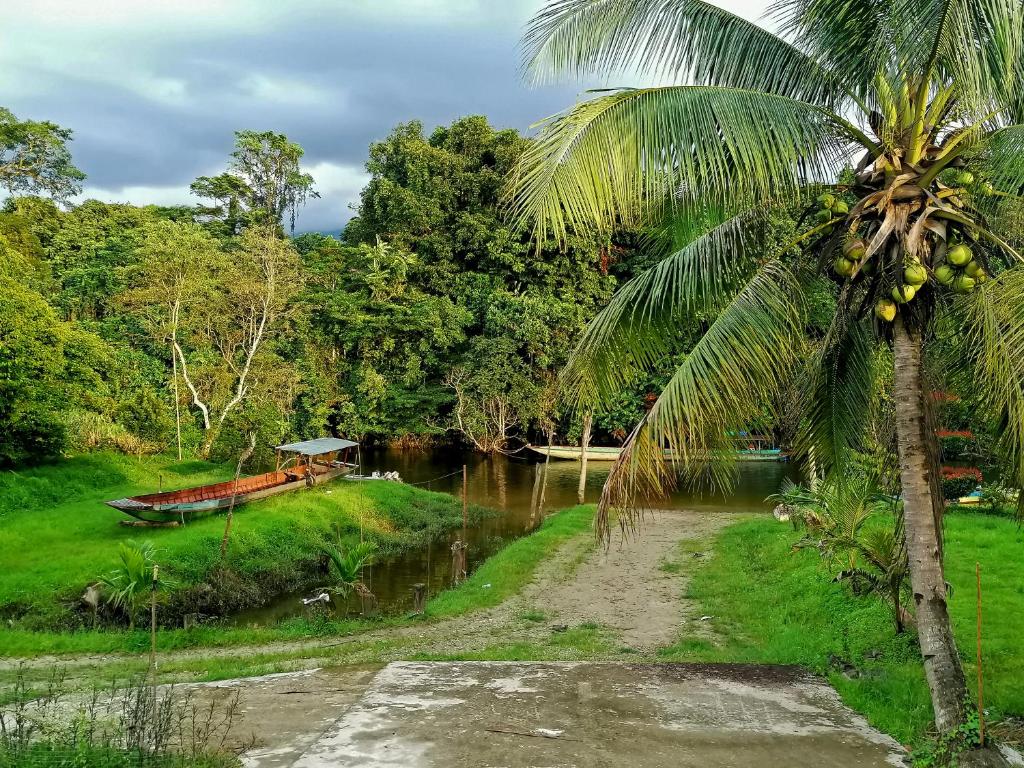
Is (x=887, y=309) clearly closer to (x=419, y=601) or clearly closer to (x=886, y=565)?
(x=886, y=565)

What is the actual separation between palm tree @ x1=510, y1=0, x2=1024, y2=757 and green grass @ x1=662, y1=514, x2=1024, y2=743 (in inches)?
62.5

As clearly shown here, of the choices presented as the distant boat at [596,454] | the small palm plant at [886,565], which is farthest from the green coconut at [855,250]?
the distant boat at [596,454]

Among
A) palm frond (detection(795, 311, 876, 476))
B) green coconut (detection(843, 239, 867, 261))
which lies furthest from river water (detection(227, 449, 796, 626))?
green coconut (detection(843, 239, 867, 261))

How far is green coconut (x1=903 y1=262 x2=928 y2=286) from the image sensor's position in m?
4.55

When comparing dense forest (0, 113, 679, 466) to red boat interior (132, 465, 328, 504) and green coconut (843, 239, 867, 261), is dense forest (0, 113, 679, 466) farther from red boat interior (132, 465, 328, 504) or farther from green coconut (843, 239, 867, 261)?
green coconut (843, 239, 867, 261)

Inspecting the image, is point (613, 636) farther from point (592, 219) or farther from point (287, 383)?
point (287, 383)

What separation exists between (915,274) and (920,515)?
1.70 metres

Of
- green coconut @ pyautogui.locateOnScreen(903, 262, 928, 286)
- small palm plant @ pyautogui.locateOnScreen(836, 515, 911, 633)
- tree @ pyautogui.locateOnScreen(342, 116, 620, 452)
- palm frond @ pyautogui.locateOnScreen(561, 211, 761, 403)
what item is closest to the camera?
green coconut @ pyautogui.locateOnScreen(903, 262, 928, 286)

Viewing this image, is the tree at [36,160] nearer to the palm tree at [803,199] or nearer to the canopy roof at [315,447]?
the canopy roof at [315,447]

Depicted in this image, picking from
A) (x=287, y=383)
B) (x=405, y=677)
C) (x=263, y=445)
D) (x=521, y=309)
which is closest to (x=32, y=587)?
(x=405, y=677)

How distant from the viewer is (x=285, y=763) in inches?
179

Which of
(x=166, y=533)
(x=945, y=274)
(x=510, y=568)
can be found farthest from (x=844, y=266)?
(x=166, y=533)

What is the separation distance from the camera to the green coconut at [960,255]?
462 centimetres

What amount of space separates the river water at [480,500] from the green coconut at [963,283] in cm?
367
